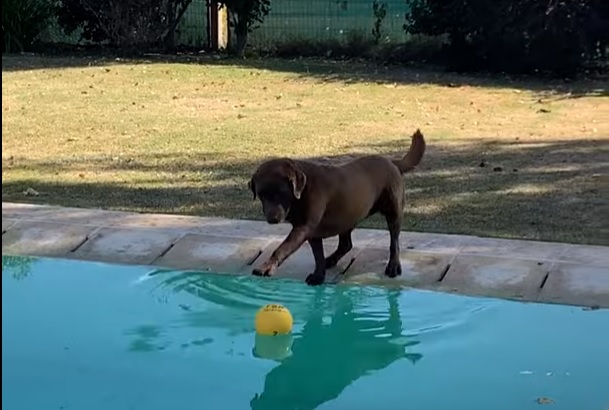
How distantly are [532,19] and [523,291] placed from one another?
9.90m

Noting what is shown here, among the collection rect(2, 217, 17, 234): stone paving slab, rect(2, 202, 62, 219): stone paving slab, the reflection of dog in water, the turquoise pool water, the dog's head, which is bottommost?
the reflection of dog in water

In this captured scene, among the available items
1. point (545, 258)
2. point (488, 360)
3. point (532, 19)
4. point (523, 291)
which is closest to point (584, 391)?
point (488, 360)

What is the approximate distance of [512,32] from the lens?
1470cm

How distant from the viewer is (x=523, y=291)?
5.07 m

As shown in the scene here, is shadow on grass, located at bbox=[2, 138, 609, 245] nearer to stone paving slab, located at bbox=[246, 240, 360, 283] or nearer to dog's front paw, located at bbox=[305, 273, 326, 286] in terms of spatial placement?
stone paving slab, located at bbox=[246, 240, 360, 283]

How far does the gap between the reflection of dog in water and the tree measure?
1264 cm

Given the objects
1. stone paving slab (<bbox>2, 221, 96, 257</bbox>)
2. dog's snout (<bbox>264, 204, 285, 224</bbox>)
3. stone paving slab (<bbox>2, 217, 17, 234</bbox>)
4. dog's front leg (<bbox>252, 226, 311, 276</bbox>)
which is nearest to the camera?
dog's snout (<bbox>264, 204, 285, 224</bbox>)

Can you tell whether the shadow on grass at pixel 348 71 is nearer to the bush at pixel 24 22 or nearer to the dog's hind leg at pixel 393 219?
the bush at pixel 24 22

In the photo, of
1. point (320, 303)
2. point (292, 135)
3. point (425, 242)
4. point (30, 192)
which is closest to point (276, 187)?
point (320, 303)

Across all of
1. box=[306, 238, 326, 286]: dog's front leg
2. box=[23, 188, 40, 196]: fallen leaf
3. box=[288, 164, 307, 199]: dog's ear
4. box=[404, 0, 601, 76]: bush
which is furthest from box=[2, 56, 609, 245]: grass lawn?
box=[288, 164, 307, 199]: dog's ear

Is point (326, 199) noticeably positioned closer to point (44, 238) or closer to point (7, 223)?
point (44, 238)

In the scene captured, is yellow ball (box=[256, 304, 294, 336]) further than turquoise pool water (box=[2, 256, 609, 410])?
Yes

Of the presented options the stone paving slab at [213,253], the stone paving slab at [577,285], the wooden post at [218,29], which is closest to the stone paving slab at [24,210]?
the stone paving slab at [213,253]

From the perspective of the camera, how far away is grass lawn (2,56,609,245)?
22.8ft
